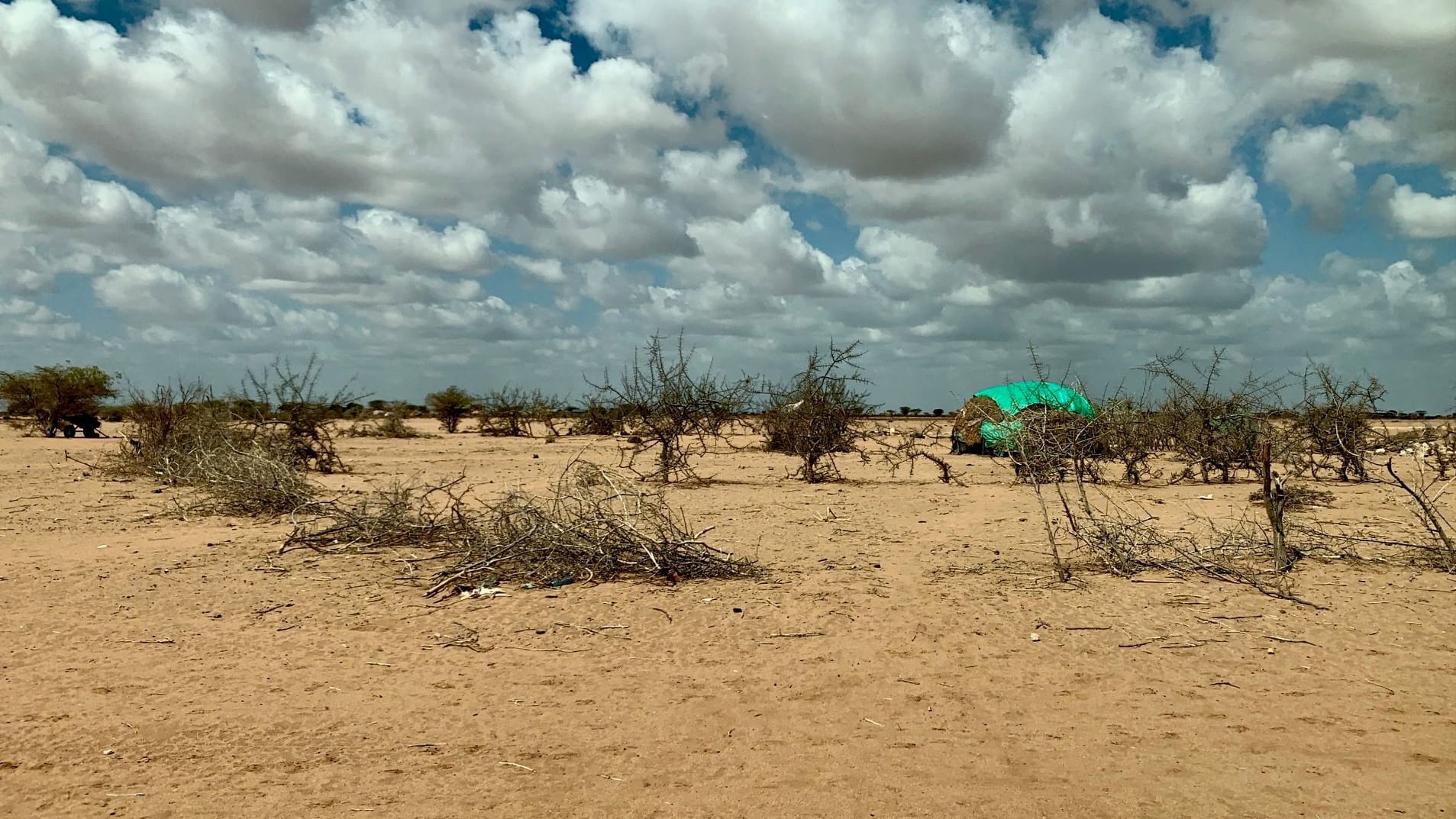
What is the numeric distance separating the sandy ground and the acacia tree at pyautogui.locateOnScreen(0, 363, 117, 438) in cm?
2254

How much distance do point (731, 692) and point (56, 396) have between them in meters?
29.4

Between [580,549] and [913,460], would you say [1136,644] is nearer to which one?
[580,549]

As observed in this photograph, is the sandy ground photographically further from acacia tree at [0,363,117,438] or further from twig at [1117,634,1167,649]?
acacia tree at [0,363,117,438]

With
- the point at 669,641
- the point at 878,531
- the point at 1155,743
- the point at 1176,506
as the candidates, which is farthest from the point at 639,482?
the point at 1155,743

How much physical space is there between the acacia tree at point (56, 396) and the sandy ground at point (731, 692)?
22537 millimetres

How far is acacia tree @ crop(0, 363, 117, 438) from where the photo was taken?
27703 millimetres

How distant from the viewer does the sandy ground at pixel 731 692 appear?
4.10 m

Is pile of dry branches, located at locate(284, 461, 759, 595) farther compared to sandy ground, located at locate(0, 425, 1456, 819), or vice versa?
pile of dry branches, located at locate(284, 461, 759, 595)

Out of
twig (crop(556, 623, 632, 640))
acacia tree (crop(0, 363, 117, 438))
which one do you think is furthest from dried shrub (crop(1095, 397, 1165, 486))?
acacia tree (crop(0, 363, 117, 438))

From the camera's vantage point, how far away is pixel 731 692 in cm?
539

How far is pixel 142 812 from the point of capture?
3.91 metres

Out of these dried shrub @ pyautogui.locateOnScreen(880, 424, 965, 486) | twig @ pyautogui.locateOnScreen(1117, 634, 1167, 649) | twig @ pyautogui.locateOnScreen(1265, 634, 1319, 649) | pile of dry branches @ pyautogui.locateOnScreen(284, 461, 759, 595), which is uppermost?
dried shrub @ pyautogui.locateOnScreen(880, 424, 965, 486)

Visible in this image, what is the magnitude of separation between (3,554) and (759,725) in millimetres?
8090

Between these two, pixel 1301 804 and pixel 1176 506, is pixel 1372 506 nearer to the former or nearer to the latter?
pixel 1176 506
